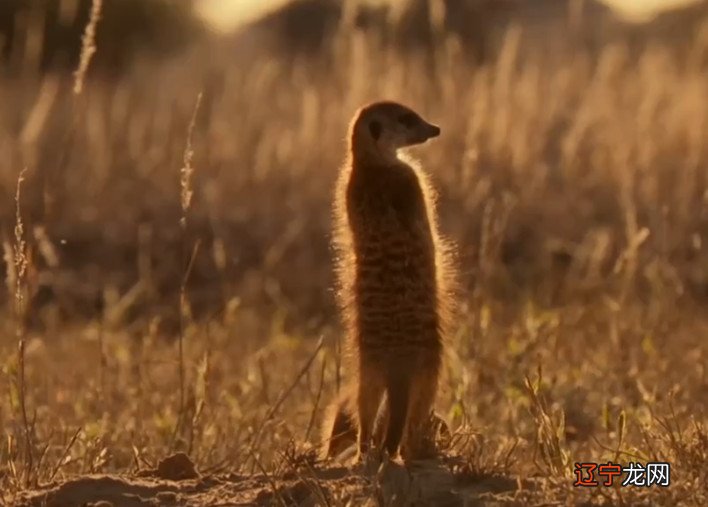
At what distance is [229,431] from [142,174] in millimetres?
5436

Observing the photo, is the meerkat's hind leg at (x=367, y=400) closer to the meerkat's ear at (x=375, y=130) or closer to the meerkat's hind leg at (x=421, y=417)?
the meerkat's hind leg at (x=421, y=417)

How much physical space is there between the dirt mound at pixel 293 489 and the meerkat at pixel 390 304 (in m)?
0.20

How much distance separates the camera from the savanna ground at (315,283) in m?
4.52

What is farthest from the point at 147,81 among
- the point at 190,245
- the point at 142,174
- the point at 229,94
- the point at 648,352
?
the point at 648,352

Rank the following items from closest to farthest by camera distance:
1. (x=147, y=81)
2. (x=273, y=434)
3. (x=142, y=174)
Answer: (x=273, y=434)
(x=142, y=174)
(x=147, y=81)

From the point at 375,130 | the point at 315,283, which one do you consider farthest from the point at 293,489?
the point at 315,283

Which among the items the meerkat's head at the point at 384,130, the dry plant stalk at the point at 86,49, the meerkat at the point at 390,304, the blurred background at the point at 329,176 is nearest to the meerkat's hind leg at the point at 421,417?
the meerkat at the point at 390,304

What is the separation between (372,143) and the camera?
4.70 metres

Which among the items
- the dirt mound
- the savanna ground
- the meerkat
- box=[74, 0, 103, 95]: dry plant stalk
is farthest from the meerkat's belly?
box=[74, 0, 103, 95]: dry plant stalk

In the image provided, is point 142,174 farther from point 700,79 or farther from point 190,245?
point 700,79

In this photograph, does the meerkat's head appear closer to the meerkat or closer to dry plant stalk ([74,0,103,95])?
the meerkat

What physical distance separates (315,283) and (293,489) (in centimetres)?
496

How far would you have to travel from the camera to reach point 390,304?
178 inches

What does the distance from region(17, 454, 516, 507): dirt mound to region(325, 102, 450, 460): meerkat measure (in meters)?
0.20
